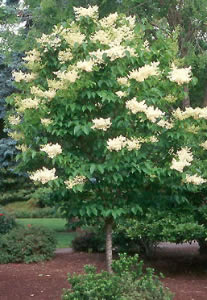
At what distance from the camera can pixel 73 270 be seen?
399 inches

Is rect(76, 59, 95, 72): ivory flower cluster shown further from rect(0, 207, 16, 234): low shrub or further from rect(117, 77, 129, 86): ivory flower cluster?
rect(0, 207, 16, 234): low shrub

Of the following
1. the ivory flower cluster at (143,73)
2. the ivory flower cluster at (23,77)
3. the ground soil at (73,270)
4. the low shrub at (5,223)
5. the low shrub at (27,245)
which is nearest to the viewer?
the ivory flower cluster at (143,73)

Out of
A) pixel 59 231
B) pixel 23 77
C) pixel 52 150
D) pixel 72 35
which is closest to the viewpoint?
pixel 52 150

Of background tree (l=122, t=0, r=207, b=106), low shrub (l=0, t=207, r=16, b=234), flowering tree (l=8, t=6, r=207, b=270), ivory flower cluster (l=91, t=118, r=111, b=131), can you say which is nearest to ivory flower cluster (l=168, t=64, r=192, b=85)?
flowering tree (l=8, t=6, r=207, b=270)

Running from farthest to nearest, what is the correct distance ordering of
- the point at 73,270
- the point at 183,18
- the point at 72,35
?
1. the point at 183,18
2. the point at 73,270
3. the point at 72,35

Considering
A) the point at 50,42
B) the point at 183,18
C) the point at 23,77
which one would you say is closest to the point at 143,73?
the point at 50,42

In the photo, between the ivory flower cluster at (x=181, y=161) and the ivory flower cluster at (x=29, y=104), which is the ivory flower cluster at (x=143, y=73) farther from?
the ivory flower cluster at (x=29, y=104)

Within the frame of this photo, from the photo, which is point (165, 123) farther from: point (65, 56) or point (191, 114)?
point (65, 56)

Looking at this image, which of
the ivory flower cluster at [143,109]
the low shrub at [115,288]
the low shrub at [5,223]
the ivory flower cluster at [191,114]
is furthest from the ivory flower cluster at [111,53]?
the low shrub at [5,223]

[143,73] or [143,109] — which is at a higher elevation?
[143,73]

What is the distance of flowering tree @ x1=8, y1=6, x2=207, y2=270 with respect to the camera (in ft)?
19.5

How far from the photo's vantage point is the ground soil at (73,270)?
7.74 metres

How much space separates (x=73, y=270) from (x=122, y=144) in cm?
496

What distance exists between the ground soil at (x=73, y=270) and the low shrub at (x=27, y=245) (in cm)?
29
